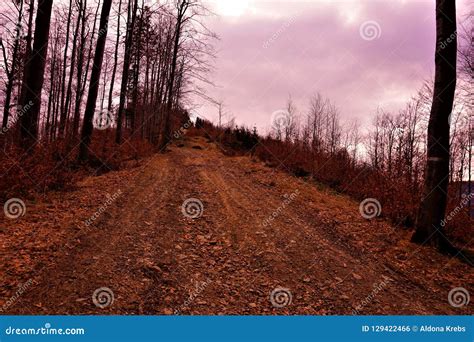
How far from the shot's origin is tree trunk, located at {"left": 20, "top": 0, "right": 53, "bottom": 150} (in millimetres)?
8297

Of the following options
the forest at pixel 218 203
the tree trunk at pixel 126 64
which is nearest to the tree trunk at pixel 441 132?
the forest at pixel 218 203

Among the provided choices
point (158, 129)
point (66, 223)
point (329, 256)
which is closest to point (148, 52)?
point (158, 129)

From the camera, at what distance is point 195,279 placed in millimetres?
4707

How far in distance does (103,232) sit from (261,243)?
2948 mm

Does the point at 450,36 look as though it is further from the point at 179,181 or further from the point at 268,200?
the point at 179,181

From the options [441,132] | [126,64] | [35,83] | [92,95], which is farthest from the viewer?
[126,64]

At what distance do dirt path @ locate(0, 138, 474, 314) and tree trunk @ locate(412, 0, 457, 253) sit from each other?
0.55 meters

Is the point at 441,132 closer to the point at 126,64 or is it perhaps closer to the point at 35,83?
the point at 35,83

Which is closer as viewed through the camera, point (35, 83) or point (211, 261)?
point (211, 261)

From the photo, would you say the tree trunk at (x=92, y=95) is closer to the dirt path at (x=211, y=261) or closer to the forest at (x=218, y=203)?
the forest at (x=218, y=203)

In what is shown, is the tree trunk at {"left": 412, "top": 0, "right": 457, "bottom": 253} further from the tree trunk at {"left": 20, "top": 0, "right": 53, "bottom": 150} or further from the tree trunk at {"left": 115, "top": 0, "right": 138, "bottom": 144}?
the tree trunk at {"left": 115, "top": 0, "right": 138, "bottom": 144}

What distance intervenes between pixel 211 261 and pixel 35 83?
22.7 feet

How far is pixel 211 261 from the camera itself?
5375 mm

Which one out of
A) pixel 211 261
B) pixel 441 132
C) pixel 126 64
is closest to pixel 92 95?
pixel 126 64
